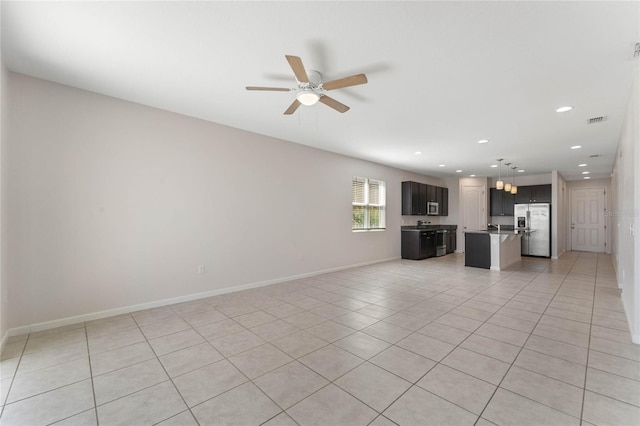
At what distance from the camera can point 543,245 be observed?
843cm

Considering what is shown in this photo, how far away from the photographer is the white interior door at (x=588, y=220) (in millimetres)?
9367

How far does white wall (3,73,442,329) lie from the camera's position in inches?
117

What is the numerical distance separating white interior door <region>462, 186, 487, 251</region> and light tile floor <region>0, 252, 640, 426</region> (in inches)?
227

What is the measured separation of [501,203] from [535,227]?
1.32 meters

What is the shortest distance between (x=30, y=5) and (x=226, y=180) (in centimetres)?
276

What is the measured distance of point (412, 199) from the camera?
815 centimetres

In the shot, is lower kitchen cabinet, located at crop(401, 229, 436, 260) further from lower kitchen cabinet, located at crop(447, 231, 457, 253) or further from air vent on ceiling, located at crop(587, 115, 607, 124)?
air vent on ceiling, located at crop(587, 115, 607, 124)

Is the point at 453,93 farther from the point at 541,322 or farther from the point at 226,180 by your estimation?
the point at 226,180

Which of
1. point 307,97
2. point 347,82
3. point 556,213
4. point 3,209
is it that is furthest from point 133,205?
point 556,213

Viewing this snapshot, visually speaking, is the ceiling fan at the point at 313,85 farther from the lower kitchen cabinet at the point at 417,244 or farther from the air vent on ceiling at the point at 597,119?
the lower kitchen cabinet at the point at 417,244

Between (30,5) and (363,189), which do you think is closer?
Answer: (30,5)

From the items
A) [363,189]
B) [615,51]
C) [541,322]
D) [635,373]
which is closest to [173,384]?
[635,373]

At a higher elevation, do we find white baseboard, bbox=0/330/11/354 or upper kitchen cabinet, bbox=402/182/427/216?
upper kitchen cabinet, bbox=402/182/427/216

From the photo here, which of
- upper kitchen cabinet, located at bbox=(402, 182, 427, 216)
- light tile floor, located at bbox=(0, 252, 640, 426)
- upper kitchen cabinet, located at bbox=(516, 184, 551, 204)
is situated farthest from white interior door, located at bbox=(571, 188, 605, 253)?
light tile floor, located at bbox=(0, 252, 640, 426)
